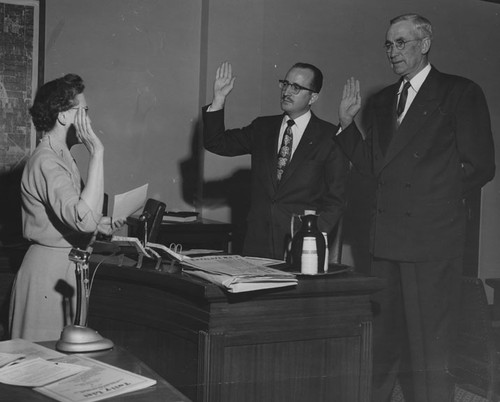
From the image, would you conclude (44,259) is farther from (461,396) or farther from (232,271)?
(461,396)

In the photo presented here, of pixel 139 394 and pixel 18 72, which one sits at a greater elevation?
pixel 18 72

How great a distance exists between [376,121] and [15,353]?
219 centimetres

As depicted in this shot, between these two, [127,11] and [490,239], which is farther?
[490,239]

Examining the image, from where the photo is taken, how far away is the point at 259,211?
3525 millimetres

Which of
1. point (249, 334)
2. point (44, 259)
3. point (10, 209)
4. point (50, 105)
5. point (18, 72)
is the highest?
point (18, 72)

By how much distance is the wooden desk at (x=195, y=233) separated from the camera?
4121 millimetres

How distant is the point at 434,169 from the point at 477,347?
2.53 ft

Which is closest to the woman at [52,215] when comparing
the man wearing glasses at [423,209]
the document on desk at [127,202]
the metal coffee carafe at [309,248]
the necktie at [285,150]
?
the document on desk at [127,202]

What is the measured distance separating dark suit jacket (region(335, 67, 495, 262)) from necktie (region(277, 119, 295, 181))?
1.72 feet

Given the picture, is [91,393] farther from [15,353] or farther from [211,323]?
[211,323]

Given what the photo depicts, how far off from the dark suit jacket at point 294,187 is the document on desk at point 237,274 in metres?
1.05

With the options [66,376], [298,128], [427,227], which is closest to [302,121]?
[298,128]

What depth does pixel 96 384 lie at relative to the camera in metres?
1.41

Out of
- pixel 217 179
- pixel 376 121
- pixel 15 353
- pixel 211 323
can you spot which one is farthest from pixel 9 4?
pixel 15 353
